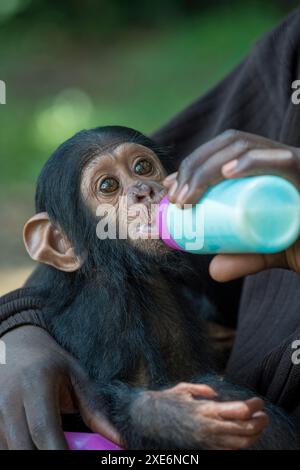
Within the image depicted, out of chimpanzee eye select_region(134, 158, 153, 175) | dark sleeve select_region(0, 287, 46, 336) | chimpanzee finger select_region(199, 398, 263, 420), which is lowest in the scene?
chimpanzee finger select_region(199, 398, 263, 420)

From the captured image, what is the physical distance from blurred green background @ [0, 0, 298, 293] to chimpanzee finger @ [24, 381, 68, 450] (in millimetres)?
2966

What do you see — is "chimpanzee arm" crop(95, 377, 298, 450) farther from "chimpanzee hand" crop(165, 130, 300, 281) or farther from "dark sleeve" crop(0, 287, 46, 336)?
"chimpanzee hand" crop(165, 130, 300, 281)

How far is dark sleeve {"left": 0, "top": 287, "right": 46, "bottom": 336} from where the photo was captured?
1747 mm

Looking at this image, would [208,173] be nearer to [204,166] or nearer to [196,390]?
[204,166]

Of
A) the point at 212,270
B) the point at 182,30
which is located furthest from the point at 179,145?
the point at 182,30

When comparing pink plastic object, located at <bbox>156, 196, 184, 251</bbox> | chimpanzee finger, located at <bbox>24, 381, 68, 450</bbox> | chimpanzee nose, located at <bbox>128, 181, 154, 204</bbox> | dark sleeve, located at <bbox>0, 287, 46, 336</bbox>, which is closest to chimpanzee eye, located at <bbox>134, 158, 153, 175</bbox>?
chimpanzee nose, located at <bbox>128, 181, 154, 204</bbox>

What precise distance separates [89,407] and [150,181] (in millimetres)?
521

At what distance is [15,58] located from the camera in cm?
596

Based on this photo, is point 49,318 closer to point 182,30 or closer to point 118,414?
point 118,414

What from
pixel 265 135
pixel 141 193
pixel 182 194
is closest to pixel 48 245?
pixel 141 193

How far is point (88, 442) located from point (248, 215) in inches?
21.3

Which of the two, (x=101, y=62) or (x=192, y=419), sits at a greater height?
(x=101, y=62)

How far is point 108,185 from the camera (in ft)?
6.02
